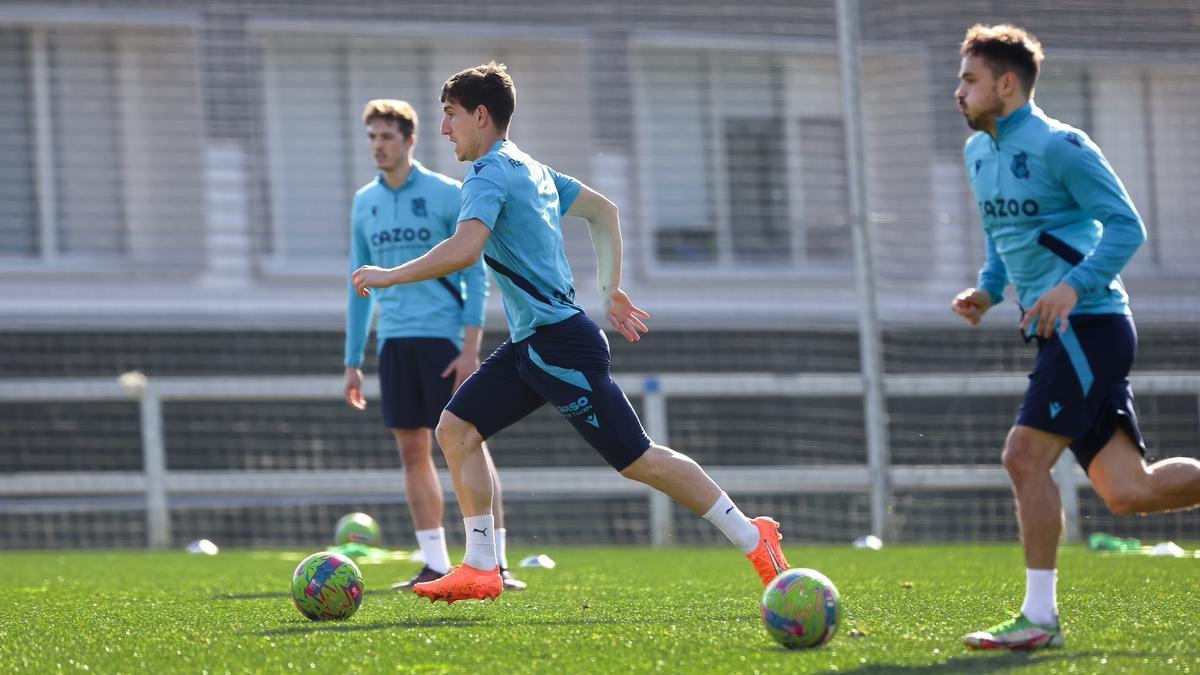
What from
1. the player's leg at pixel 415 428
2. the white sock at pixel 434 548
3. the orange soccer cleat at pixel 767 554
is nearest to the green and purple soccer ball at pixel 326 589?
the orange soccer cleat at pixel 767 554

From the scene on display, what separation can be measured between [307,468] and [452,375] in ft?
19.7

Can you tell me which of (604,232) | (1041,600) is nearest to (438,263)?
(604,232)

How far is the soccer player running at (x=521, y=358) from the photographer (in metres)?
5.33

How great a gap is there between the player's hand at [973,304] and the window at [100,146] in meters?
10.9

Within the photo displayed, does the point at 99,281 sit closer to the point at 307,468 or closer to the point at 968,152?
the point at 307,468

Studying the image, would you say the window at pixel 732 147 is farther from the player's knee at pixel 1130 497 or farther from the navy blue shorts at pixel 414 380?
the player's knee at pixel 1130 497

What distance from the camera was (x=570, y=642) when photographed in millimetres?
4719

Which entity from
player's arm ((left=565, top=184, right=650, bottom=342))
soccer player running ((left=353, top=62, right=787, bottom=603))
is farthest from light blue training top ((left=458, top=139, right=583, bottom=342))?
player's arm ((left=565, top=184, right=650, bottom=342))

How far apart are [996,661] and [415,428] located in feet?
11.8

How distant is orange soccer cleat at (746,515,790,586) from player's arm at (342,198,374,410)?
2555mm

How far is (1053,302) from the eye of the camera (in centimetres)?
430

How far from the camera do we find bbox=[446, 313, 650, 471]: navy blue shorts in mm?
5336

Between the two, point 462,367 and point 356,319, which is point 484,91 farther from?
point 356,319

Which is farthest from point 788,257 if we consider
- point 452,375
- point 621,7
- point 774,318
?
point 452,375
